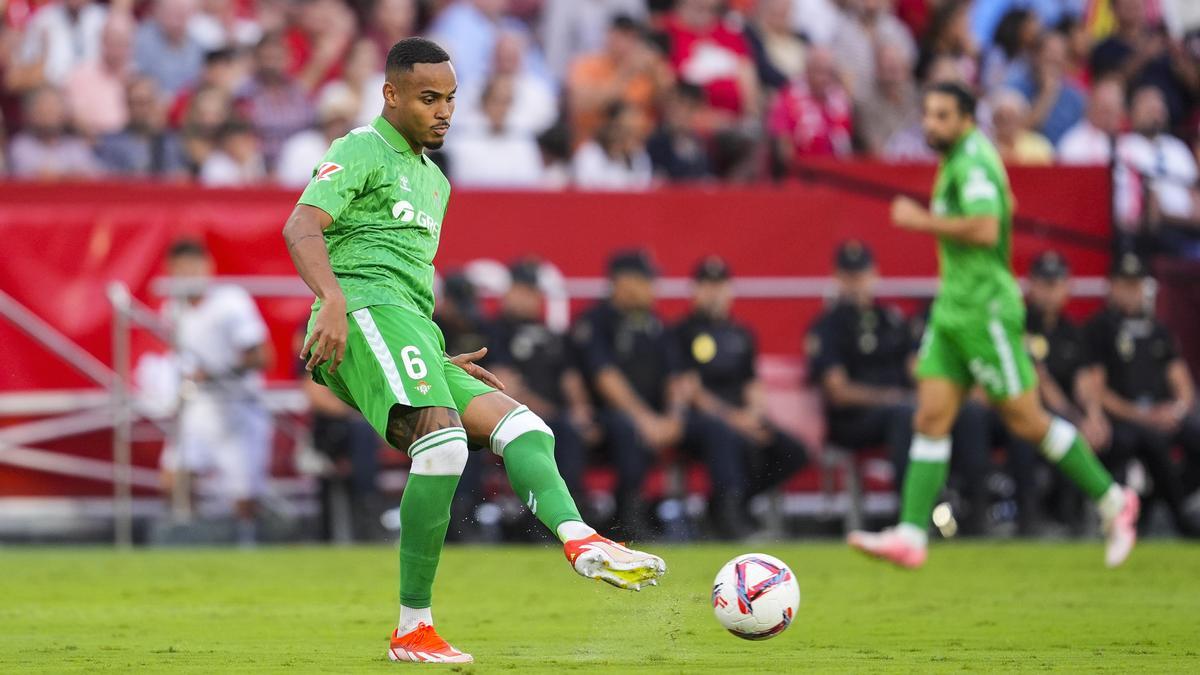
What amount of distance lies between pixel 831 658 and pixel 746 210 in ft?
29.7

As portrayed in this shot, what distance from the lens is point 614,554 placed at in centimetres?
665

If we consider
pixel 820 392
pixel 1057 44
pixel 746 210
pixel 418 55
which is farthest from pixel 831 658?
pixel 1057 44

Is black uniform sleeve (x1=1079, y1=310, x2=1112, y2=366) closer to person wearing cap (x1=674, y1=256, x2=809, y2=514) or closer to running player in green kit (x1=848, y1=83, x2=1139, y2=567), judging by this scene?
person wearing cap (x1=674, y1=256, x2=809, y2=514)

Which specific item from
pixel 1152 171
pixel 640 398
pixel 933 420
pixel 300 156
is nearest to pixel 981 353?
pixel 933 420

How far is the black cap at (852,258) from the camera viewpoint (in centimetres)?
1527

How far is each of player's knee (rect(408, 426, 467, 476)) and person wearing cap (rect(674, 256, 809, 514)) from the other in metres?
8.15

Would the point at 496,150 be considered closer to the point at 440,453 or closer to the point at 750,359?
the point at 750,359

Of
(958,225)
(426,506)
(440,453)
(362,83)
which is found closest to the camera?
(440,453)

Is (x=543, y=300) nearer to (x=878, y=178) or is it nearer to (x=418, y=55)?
(x=878, y=178)

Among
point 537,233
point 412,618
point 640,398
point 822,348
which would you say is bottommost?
point 412,618

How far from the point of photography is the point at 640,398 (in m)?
15.1

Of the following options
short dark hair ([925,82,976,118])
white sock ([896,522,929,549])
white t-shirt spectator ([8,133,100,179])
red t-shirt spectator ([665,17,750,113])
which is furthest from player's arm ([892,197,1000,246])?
white t-shirt spectator ([8,133,100,179])

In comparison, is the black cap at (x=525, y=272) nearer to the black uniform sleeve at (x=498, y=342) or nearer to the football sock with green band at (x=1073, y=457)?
the black uniform sleeve at (x=498, y=342)

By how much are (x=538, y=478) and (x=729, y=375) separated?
8.17 meters
